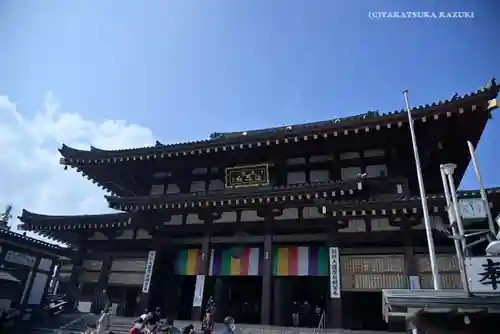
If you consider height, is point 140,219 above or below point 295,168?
below

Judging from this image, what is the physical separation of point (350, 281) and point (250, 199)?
4.68 meters

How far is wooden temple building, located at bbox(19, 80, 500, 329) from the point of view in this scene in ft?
41.3

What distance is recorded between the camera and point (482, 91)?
39.2ft

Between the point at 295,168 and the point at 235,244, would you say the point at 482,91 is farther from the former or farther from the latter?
the point at 235,244

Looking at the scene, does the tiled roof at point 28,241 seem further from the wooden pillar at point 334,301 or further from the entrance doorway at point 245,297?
the wooden pillar at point 334,301

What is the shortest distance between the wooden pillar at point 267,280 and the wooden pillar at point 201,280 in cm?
237

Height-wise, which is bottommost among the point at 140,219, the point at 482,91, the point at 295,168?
the point at 140,219

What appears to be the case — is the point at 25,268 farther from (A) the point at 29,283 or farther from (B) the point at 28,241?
(B) the point at 28,241

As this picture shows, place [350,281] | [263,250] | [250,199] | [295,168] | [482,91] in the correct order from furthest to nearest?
1. [295,168]
2. [263,250]
3. [250,199]
4. [350,281]
5. [482,91]

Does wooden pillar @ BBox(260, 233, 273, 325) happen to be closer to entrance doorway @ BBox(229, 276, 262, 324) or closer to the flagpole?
entrance doorway @ BBox(229, 276, 262, 324)

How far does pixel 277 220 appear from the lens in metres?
14.4

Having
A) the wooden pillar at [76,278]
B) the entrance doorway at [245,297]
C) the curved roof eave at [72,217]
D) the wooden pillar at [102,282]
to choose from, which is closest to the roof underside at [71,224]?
the curved roof eave at [72,217]

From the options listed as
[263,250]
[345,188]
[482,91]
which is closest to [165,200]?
[263,250]

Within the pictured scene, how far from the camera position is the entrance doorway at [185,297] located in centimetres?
1631
